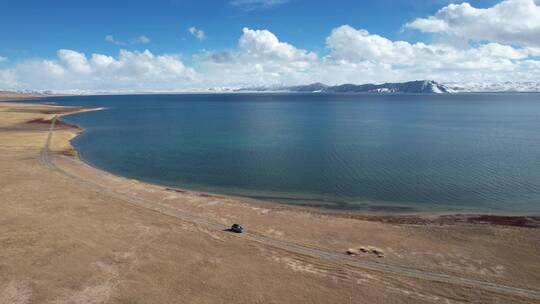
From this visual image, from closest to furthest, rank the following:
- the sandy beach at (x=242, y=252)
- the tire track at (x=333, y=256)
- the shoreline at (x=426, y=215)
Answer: the sandy beach at (x=242, y=252) < the tire track at (x=333, y=256) < the shoreline at (x=426, y=215)

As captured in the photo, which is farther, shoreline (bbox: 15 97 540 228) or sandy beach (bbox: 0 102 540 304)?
shoreline (bbox: 15 97 540 228)

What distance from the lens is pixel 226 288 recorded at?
29.0 m

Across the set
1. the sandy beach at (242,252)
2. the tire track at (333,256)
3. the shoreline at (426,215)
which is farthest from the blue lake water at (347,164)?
the tire track at (333,256)

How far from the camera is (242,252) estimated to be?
3541 cm

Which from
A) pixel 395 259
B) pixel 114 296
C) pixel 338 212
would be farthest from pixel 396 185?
pixel 114 296

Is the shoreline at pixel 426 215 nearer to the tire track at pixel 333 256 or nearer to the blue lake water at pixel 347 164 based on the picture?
the blue lake water at pixel 347 164

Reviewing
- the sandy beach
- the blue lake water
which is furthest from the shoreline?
the blue lake water

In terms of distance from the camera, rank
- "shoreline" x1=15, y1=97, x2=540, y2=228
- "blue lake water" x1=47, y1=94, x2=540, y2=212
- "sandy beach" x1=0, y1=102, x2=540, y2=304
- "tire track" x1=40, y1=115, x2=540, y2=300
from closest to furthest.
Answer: "sandy beach" x1=0, y1=102, x2=540, y2=304 → "tire track" x1=40, y1=115, x2=540, y2=300 → "shoreline" x1=15, y1=97, x2=540, y2=228 → "blue lake water" x1=47, y1=94, x2=540, y2=212

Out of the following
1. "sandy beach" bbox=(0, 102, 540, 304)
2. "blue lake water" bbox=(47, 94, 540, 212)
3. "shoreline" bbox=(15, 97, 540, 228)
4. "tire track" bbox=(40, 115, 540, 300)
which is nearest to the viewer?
"sandy beach" bbox=(0, 102, 540, 304)

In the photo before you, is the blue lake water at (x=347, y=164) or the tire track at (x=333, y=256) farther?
the blue lake water at (x=347, y=164)

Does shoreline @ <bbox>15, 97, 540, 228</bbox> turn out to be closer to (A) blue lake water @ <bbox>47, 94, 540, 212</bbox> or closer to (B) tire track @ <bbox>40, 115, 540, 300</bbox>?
(A) blue lake water @ <bbox>47, 94, 540, 212</bbox>

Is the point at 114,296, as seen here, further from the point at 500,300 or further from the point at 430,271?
the point at 500,300

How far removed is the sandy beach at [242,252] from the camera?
28438mm

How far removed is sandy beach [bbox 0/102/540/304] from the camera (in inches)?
1120
